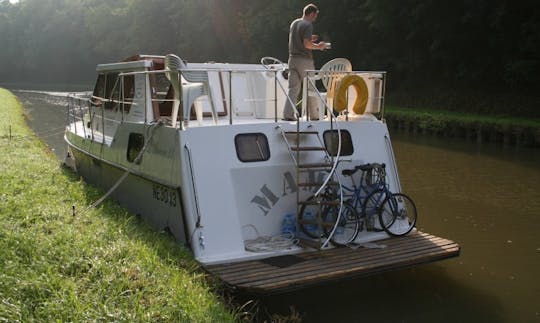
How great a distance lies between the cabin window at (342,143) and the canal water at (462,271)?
5.99 feet

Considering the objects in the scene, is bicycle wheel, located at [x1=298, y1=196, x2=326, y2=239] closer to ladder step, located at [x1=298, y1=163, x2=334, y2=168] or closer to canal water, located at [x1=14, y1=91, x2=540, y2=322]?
ladder step, located at [x1=298, y1=163, x2=334, y2=168]

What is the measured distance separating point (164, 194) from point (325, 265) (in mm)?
2580

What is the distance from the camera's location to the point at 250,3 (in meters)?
47.2

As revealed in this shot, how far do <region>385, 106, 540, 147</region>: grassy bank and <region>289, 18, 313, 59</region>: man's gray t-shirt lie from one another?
1436 centimetres

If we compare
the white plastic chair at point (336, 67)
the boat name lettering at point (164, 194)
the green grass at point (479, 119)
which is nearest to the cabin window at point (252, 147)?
the boat name lettering at point (164, 194)

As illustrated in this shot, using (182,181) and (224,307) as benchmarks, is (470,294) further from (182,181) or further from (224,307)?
(182,181)

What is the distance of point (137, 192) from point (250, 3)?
41220 millimetres

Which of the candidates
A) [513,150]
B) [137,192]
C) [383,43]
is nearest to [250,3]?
[383,43]

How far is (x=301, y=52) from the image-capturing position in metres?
8.05

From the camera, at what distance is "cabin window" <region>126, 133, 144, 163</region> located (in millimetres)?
8438

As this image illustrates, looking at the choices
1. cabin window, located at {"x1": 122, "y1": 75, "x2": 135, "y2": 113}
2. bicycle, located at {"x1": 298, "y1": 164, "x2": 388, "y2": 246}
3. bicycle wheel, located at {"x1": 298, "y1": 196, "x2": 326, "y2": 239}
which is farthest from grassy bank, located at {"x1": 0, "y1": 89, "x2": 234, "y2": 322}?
cabin window, located at {"x1": 122, "y1": 75, "x2": 135, "y2": 113}

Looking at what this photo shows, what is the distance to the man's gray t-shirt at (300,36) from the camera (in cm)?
784

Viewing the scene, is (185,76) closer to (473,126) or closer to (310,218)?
(310,218)

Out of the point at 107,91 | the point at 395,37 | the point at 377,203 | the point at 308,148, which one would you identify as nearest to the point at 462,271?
the point at 377,203
